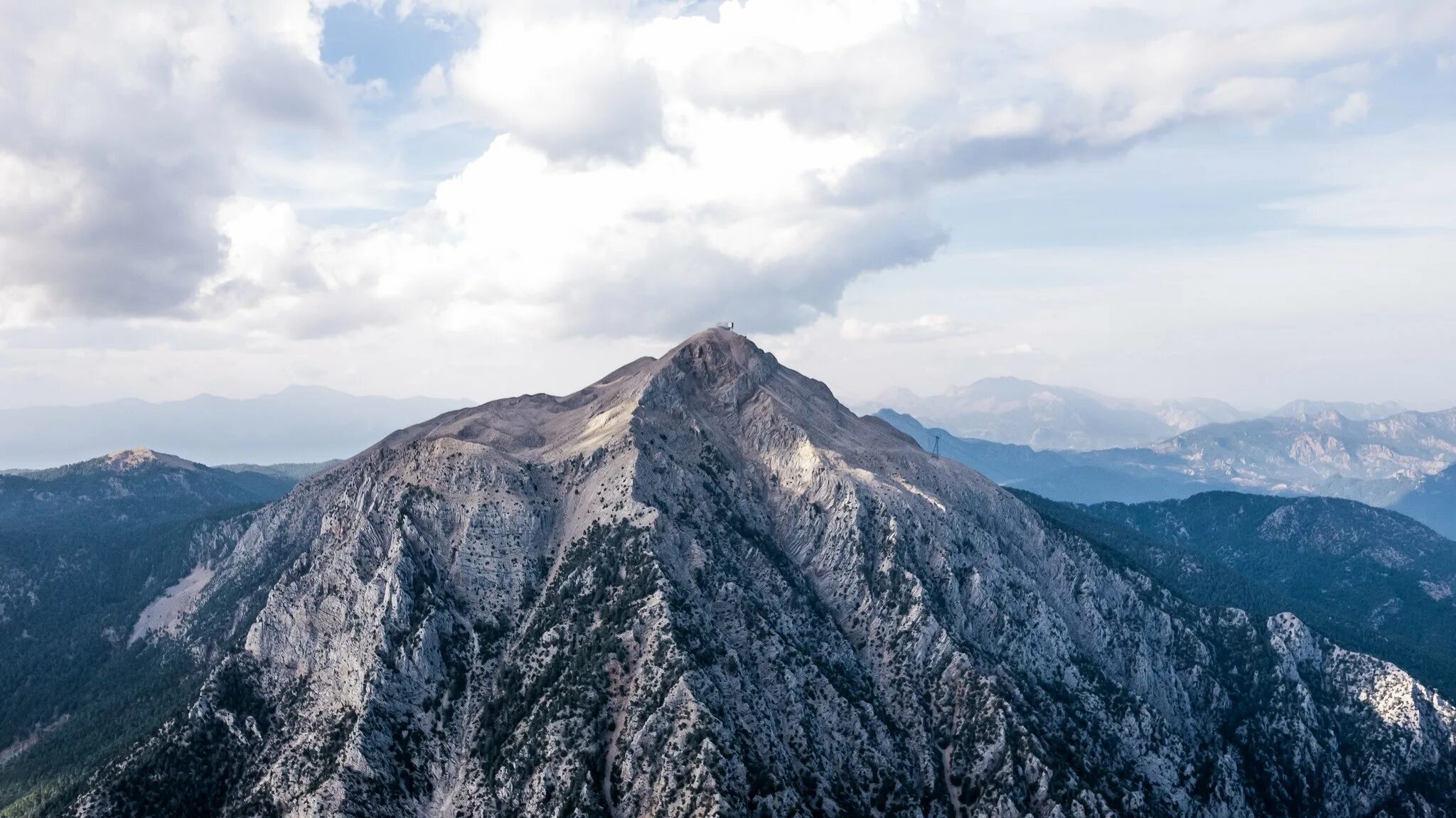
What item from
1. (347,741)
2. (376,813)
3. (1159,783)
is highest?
(347,741)

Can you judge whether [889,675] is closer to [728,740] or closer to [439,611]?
[728,740]

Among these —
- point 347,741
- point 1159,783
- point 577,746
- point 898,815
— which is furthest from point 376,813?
point 1159,783

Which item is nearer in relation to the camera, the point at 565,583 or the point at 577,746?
the point at 577,746

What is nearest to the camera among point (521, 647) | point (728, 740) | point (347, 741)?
point (728, 740)

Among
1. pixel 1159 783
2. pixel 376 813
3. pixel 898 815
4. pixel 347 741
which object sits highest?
pixel 347 741

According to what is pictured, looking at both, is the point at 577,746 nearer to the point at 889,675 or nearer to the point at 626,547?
the point at 626,547

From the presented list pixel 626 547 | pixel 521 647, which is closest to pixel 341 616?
pixel 521 647

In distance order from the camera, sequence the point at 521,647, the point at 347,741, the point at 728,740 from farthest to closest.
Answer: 1. the point at 521,647
2. the point at 347,741
3. the point at 728,740

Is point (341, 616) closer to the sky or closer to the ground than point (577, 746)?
closer to the sky

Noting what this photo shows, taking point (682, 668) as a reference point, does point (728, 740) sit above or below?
below
